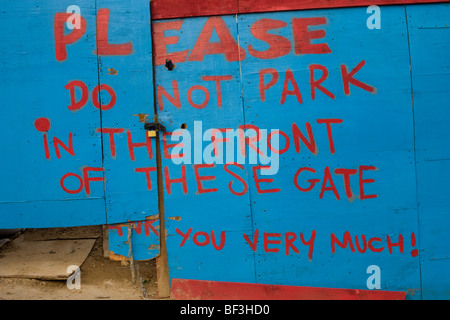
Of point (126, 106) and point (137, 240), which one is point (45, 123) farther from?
point (137, 240)

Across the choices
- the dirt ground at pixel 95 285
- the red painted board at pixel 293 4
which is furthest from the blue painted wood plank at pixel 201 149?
the dirt ground at pixel 95 285

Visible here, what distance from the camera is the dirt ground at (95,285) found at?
12.3 feet

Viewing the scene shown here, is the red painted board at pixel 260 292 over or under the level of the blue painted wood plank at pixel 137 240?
under

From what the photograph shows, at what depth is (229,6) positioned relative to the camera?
3.69m

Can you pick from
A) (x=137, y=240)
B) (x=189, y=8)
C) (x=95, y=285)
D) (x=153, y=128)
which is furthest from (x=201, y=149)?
(x=95, y=285)

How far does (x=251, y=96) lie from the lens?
371 centimetres

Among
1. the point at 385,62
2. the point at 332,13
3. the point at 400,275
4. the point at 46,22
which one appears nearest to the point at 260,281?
the point at 400,275

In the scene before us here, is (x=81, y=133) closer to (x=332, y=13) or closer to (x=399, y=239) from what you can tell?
(x=332, y=13)

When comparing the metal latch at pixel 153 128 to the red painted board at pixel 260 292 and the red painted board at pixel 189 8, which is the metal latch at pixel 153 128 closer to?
the red painted board at pixel 189 8

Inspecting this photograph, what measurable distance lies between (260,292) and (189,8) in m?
3.15

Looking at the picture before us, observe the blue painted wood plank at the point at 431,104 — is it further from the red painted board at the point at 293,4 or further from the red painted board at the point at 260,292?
the red painted board at the point at 260,292

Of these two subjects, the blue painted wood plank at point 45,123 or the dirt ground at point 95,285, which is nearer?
the blue painted wood plank at point 45,123

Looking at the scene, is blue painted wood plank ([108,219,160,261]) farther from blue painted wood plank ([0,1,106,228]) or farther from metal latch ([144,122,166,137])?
metal latch ([144,122,166,137])

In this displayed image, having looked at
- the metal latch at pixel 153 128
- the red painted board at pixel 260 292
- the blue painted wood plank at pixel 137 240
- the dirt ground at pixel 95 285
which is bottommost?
the red painted board at pixel 260 292
